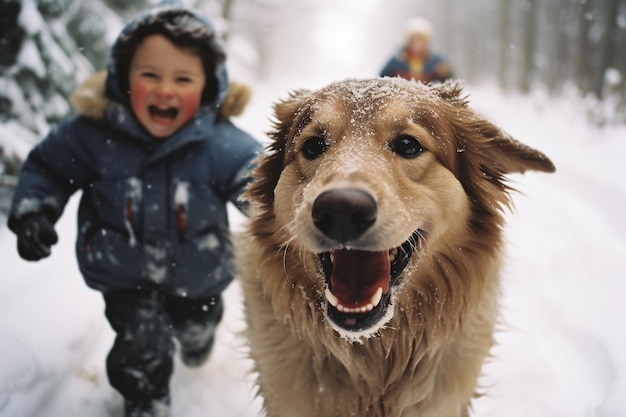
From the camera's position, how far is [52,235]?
249cm

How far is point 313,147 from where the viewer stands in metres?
2.12

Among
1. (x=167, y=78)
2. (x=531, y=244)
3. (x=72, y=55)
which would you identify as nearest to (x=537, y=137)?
(x=531, y=244)

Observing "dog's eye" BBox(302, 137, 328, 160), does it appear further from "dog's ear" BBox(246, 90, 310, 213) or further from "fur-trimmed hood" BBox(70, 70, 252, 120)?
"fur-trimmed hood" BBox(70, 70, 252, 120)

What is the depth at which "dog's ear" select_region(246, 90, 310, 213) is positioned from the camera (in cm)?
232

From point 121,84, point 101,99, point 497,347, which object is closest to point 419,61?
point 497,347

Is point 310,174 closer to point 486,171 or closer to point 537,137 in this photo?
point 486,171

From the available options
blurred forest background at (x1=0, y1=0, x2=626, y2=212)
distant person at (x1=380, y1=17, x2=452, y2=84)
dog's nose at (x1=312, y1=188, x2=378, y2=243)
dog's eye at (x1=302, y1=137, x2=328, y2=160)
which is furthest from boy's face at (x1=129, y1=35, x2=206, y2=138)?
distant person at (x1=380, y1=17, x2=452, y2=84)

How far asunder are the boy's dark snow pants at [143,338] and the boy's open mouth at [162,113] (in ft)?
3.42

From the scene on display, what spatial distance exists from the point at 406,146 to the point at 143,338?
6.19ft

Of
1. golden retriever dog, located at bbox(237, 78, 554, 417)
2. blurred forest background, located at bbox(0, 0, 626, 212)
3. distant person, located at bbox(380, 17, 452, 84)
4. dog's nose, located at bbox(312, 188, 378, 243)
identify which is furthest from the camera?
distant person, located at bbox(380, 17, 452, 84)

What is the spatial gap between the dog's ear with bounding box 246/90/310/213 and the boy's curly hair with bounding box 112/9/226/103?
818 millimetres

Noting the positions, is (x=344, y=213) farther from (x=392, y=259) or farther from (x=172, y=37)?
(x=172, y=37)

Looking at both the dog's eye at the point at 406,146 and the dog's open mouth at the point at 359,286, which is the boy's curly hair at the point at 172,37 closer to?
the dog's eye at the point at 406,146

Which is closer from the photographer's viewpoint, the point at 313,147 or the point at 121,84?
the point at 313,147
